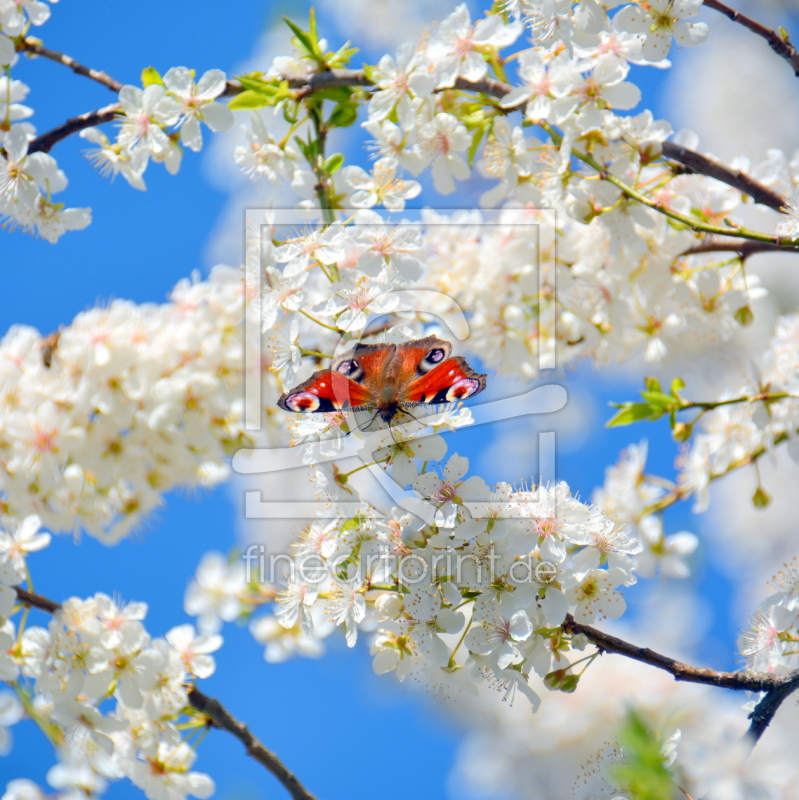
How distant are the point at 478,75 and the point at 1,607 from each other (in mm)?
2487

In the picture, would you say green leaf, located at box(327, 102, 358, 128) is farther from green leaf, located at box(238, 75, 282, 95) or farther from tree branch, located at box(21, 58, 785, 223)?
green leaf, located at box(238, 75, 282, 95)

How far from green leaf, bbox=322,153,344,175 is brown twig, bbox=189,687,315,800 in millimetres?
2025

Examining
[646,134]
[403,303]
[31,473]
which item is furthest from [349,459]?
[31,473]

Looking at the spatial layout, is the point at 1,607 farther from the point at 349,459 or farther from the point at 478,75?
the point at 478,75

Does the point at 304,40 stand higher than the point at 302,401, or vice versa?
the point at 304,40

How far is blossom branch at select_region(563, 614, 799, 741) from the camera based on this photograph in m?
2.08

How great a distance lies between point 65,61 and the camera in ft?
9.43

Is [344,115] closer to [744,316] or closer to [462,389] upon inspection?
[462,389]

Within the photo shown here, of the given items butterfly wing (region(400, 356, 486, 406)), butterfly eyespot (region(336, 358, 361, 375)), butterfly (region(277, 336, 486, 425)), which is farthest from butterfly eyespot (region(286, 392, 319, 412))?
butterfly wing (region(400, 356, 486, 406))

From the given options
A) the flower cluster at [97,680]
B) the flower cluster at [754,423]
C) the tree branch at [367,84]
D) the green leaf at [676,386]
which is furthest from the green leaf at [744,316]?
the flower cluster at [97,680]

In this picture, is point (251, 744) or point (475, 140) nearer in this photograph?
point (251, 744)

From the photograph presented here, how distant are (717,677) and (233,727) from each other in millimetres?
1663

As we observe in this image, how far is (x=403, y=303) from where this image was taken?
2.74m

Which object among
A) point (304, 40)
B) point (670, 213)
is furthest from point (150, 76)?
point (670, 213)
